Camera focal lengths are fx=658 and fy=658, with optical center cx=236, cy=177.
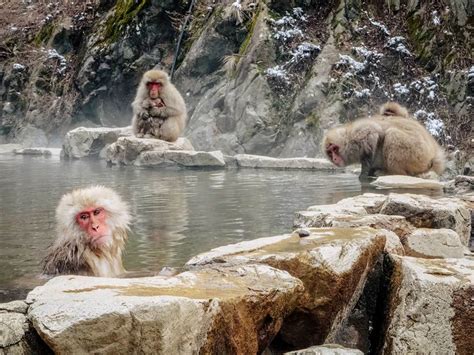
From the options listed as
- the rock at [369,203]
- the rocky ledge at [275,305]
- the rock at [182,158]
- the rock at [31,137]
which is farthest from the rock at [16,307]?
the rock at [31,137]

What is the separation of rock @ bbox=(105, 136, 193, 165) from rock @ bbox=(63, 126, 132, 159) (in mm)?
1461

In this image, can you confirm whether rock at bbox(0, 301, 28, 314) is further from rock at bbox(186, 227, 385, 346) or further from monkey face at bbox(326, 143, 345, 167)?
monkey face at bbox(326, 143, 345, 167)

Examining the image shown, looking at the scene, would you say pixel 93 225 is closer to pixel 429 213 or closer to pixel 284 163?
pixel 429 213

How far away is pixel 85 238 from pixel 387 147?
15.7 ft

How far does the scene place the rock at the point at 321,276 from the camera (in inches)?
99.7

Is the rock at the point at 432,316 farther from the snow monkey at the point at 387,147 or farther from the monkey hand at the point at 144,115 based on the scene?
the monkey hand at the point at 144,115

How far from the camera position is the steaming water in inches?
153

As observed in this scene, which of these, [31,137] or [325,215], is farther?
[31,137]

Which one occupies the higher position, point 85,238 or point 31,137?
point 31,137

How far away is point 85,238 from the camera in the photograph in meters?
3.13

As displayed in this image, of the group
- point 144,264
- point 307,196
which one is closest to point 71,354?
point 144,264

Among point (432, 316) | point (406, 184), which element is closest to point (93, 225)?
point (432, 316)

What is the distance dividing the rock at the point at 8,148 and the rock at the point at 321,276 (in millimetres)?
13080

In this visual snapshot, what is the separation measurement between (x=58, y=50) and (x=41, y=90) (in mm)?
1344
